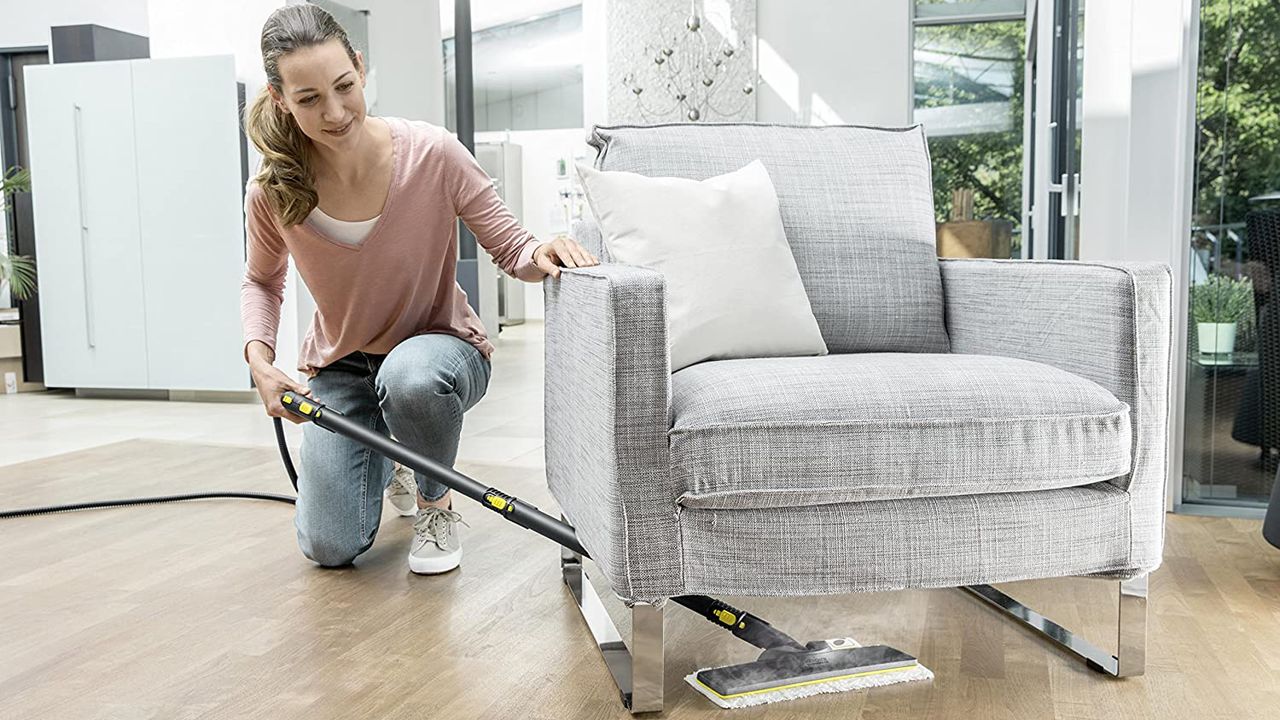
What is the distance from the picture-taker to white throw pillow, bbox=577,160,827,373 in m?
1.73

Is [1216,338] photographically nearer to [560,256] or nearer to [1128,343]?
[1128,343]

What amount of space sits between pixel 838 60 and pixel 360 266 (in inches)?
185

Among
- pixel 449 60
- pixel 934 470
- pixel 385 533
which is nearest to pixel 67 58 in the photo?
pixel 449 60

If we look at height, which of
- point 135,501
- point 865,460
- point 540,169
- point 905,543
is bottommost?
point 135,501

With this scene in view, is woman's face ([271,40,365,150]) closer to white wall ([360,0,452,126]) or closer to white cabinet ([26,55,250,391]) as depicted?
white cabinet ([26,55,250,391])

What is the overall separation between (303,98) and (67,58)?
426cm

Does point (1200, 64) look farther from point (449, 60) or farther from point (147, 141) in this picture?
point (449, 60)

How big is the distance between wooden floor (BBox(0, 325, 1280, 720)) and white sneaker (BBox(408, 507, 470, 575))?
3 centimetres

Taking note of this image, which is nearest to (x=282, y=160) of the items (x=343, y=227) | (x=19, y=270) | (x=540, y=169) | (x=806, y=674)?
(x=343, y=227)

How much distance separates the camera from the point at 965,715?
1.42 meters

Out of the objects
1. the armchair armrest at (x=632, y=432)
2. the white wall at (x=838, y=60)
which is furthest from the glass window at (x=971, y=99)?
the armchair armrest at (x=632, y=432)

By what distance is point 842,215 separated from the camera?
198 centimetres

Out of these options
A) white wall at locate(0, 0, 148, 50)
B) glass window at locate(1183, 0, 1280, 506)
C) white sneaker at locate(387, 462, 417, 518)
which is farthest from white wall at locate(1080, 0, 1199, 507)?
white wall at locate(0, 0, 148, 50)

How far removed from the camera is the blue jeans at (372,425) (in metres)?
1.98
